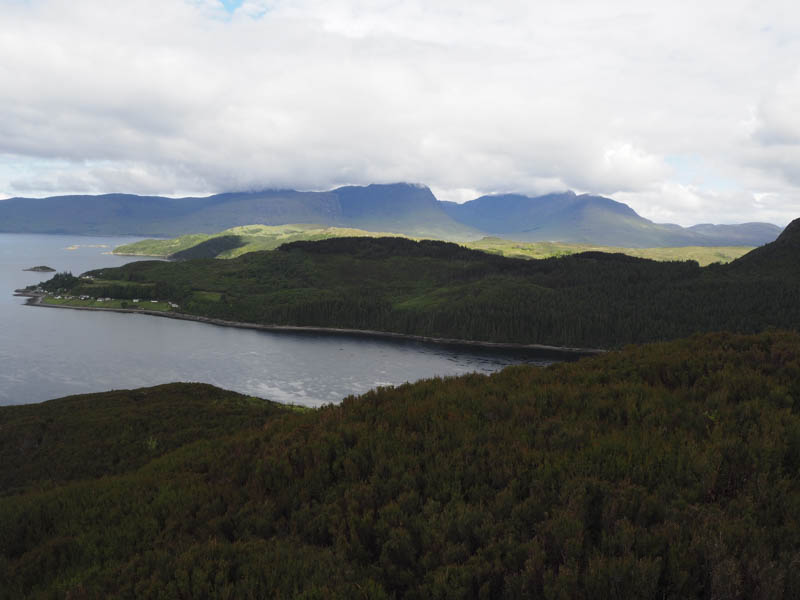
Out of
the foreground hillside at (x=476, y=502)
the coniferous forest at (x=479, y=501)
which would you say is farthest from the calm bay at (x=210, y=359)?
the foreground hillside at (x=476, y=502)

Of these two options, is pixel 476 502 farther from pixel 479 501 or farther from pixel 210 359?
pixel 210 359

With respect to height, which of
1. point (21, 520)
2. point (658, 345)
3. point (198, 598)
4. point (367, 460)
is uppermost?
point (658, 345)

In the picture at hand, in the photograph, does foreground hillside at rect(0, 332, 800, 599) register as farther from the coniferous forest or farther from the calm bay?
the calm bay

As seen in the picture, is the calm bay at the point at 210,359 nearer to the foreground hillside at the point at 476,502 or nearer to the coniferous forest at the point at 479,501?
the coniferous forest at the point at 479,501

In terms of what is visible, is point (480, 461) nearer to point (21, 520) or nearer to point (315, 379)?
point (21, 520)

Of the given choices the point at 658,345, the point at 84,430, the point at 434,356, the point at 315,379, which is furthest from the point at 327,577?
the point at 434,356

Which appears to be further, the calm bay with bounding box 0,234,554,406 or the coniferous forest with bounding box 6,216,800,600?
the calm bay with bounding box 0,234,554,406

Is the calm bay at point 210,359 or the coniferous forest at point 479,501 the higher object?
the coniferous forest at point 479,501

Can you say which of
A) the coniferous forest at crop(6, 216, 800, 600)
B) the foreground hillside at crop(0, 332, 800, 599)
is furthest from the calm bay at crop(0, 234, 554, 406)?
the foreground hillside at crop(0, 332, 800, 599)

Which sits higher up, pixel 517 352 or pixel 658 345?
pixel 658 345
